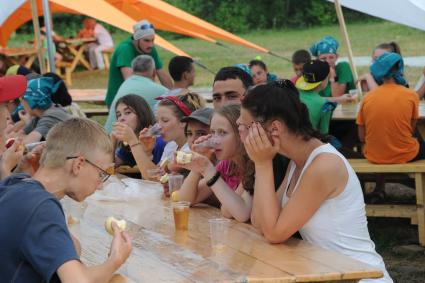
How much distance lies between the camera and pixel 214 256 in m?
3.27

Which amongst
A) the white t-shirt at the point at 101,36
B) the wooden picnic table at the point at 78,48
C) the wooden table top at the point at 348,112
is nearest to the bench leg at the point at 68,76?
the wooden picnic table at the point at 78,48

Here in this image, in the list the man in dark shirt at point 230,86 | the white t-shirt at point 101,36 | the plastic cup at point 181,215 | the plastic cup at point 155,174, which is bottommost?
the white t-shirt at point 101,36

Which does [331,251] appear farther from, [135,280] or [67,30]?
[67,30]

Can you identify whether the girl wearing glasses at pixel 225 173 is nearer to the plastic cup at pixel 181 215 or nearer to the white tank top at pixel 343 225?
the plastic cup at pixel 181 215

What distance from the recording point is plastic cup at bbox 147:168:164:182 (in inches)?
202

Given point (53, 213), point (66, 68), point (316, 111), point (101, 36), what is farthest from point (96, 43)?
point (53, 213)

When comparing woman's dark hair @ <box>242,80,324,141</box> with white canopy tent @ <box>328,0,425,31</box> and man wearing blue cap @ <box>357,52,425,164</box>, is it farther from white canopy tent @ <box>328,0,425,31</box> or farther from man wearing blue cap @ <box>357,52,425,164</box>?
white canopy tent @ <box>328,0,425,31</box>

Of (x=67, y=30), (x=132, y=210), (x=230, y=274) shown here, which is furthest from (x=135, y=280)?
(x=67, y=30)

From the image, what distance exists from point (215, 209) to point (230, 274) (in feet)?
4.29

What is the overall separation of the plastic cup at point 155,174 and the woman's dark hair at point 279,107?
1.66m

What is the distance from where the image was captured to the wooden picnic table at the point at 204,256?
298 centimetres

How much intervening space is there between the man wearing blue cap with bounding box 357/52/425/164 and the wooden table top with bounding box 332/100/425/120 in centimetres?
39

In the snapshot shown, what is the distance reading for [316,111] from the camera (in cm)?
675

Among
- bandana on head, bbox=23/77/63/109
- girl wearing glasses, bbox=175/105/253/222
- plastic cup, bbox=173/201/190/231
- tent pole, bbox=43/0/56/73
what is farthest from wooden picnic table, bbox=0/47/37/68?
plastic cup, bbox=173/201/190/231
